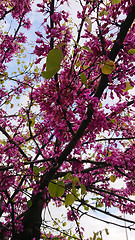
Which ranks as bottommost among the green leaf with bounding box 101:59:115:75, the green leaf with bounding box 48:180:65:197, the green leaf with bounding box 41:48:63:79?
the green leaf with bounding box 48:180:65:197

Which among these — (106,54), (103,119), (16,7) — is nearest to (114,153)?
(103,119)

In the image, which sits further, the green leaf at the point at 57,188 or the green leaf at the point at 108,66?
the green leaf at the point at 57,188

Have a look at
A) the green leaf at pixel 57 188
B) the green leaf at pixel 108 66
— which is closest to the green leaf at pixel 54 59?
the green leaf at pixel 108 66

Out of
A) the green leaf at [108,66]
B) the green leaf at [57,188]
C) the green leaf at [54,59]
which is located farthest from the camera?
the green leaf at [57,188]

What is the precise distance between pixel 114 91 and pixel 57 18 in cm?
106

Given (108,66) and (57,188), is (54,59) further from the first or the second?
(57,188)

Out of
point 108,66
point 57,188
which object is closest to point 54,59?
point 108,66

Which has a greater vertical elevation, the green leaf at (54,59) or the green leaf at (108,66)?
the green leaf at (108,66)

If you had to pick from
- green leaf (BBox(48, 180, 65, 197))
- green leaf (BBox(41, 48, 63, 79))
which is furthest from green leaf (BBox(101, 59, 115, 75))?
green leaf (BBox(48, 180, 65, 197))

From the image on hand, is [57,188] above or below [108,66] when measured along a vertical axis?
below

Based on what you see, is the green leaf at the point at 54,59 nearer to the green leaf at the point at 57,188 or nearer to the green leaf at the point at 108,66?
the green leaf at the point at 108,66

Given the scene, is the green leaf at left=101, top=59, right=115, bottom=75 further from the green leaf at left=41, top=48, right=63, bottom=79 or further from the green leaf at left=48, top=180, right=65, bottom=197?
the green leaf at left=48, top=180, right=65, bottom=197

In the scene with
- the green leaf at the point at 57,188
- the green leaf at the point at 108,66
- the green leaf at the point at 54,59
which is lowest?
the green leaf at the point at 57,188

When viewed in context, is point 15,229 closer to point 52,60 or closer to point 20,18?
point 52,60
